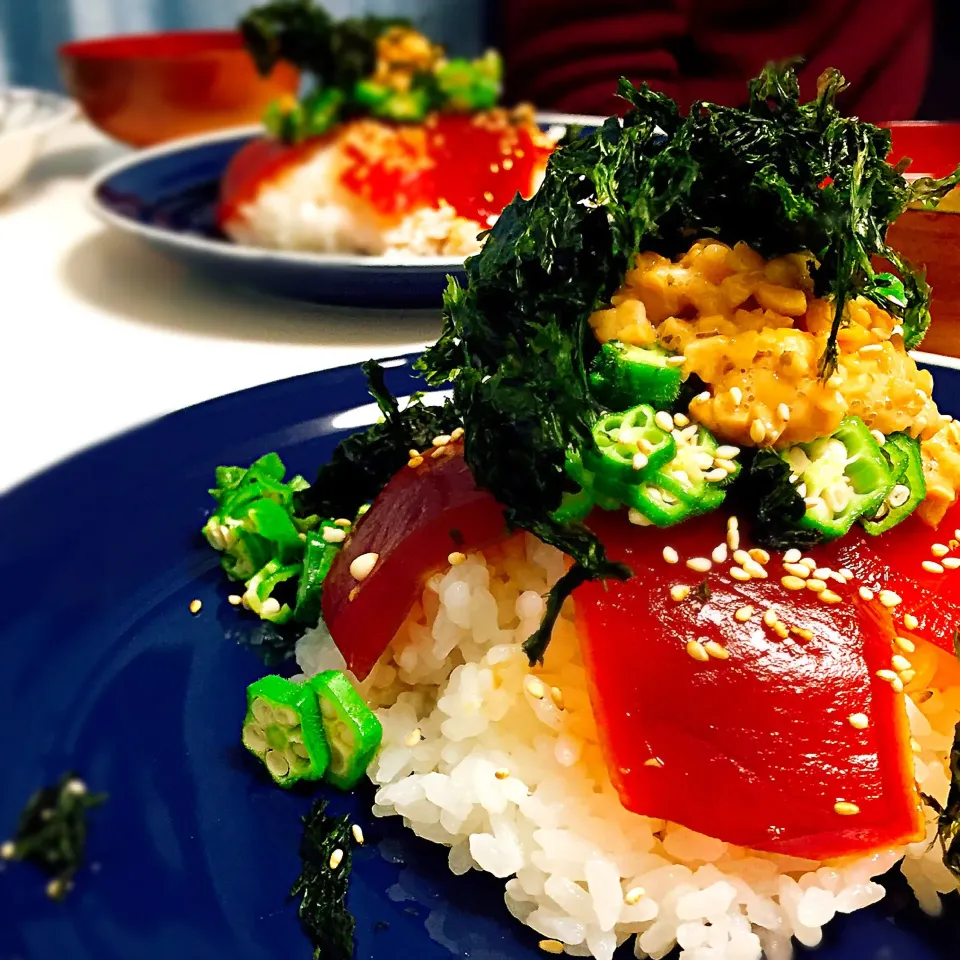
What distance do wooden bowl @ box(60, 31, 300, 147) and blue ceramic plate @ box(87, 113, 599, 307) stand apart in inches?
34.4

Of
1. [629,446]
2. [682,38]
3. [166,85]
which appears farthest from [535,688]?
[166,85]

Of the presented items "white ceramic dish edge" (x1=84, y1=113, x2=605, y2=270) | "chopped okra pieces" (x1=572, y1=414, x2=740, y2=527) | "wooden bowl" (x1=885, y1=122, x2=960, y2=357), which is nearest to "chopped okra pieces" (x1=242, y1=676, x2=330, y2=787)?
"chopped okra pieces" (x1=572, y1=414, x2=740, y2=527)

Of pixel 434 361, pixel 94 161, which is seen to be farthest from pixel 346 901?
pixel 94 161

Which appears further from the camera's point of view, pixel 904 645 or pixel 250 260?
pixel 250 260

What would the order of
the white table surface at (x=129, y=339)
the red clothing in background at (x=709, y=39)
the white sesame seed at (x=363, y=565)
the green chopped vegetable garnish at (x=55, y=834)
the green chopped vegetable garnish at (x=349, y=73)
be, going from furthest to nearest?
the green chopped vegetable garnish at (x=349, y=73) < the red clothing in background at (x=709, y=39) < the white table surface at (x=129, y=339) < the white sesame seed at (x=363, y=565) < the green chopped vegetable garnish at (x=55, y=834)

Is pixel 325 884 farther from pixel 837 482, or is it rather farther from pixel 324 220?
pixel 324 220

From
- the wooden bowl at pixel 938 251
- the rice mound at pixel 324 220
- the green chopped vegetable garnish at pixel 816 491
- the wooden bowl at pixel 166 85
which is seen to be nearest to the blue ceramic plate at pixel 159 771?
the green chopped vegetable garnish at pixel 816 491

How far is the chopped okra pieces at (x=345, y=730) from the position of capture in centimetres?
137

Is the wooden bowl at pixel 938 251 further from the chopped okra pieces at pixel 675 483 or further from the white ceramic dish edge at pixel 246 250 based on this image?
the chopped okra pieces at pixel 675 483

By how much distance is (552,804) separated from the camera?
130cm

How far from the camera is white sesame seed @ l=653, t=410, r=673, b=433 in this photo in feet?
4.26

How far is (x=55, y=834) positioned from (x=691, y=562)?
0.86m

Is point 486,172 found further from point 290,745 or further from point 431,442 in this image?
point 290,745

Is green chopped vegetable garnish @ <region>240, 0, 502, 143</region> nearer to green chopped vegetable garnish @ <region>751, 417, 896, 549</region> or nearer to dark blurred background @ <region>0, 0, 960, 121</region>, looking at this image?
dark blurred background @ <region>0, 0, 960, 121</region>
